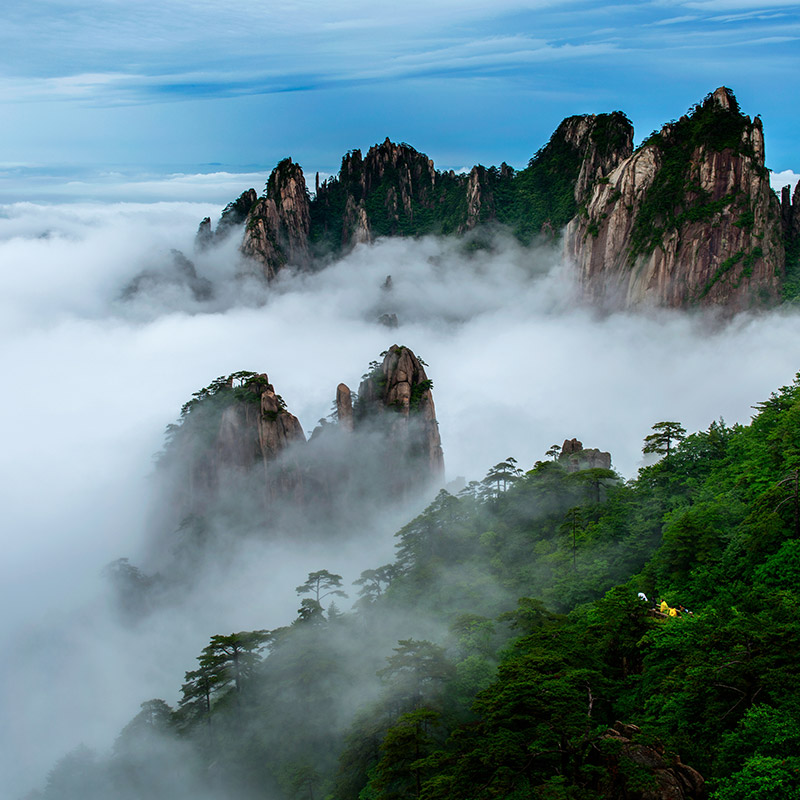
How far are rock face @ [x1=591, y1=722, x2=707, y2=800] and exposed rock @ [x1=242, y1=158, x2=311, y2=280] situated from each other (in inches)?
5367

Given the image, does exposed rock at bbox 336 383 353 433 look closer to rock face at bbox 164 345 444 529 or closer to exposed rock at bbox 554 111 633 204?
rock face at bbox 164 345 444 529

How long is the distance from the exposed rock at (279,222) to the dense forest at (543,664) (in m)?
106

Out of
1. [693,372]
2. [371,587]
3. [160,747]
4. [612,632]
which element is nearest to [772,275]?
[693,372]

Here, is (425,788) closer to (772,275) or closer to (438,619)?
(438,619)

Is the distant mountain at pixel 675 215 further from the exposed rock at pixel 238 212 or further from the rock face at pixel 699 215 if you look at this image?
the exposed rock at pixel 238 212

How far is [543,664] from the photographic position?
19688mm

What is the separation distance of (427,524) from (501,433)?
6765 cm

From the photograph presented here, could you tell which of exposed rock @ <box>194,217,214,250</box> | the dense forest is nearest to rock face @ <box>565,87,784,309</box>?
the dense forest

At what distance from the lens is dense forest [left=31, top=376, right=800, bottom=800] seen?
627 inches

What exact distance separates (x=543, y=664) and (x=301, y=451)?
48921mm

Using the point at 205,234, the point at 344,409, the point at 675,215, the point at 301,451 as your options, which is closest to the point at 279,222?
the point at 205,234

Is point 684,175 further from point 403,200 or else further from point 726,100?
point 403,200

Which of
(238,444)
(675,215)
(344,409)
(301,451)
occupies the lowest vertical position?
(301,451)

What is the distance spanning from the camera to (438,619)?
112 ft
